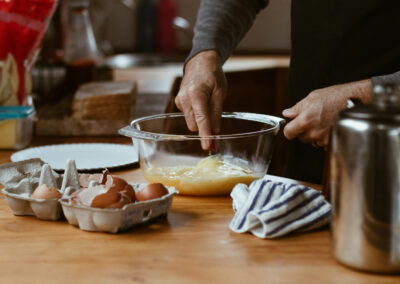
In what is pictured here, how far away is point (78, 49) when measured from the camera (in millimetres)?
2455

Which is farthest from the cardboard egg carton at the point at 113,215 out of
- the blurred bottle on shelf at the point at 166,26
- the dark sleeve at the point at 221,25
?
the blurred bottle on shelf at the point at 166,26

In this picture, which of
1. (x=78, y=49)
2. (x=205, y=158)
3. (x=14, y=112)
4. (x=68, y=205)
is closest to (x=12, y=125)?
(x=14, y=112)

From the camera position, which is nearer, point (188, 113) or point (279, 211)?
point (279, 211)

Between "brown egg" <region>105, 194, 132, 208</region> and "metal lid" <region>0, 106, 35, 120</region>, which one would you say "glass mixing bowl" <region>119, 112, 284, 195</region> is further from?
"metal lid" <region>0, 106, 35, 120</region>

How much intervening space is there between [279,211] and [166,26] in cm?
374

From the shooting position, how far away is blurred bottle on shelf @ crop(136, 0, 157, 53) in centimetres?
443

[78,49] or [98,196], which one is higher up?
[78,49]

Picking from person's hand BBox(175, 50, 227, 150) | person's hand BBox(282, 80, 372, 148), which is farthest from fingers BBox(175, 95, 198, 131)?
person's hand BBox(282, 80, 372, 148)

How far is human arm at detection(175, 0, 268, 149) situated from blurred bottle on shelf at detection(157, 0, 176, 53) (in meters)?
2.77

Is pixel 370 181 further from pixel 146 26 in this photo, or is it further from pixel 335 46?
pixel 146 26

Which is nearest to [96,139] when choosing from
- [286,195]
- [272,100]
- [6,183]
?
[6,183]

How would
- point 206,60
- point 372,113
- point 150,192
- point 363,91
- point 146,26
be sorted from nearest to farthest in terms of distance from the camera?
point 372,113, point 150,192, point 363,91, point 206,60, point 146,26

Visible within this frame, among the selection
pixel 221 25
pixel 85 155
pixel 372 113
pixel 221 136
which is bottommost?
pixel 85 155

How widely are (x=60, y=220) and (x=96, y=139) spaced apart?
83cm
